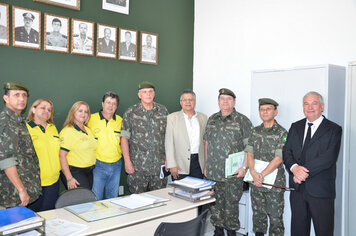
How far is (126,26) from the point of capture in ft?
→ 14.3

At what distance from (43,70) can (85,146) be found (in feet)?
3.72

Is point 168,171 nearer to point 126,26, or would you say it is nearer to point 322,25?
point 126,26

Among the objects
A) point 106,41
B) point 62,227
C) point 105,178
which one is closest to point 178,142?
point 105,178

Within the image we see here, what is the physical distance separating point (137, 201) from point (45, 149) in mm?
1192

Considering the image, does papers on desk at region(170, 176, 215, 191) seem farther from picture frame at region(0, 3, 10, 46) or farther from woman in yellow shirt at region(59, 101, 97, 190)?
picture frame at region(0, 3, 10, 46)

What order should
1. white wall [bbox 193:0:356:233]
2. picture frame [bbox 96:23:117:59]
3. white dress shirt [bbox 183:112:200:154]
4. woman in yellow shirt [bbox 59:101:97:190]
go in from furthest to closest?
picture frame [bbox 96:23:117:59] < white dress shirt [bbox 183:112:200:154] < white wall [bbox 193:0:356:233] < woman in yellow shirt [bbox 59:101:97:190]

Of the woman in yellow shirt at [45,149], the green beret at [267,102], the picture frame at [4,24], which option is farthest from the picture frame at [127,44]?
the green beret at [267,102]

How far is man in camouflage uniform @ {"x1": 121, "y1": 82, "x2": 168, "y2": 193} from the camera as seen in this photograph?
3553 mm

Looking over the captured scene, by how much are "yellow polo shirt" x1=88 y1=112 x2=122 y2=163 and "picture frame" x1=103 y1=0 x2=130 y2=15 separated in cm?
157

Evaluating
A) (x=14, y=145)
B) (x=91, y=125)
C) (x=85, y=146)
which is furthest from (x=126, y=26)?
(x=14, y=145)

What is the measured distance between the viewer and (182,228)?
1.94 meters

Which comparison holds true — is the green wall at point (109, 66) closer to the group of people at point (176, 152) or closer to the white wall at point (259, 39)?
the white wall at point (259, 39)

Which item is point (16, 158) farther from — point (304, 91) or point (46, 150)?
point (304, 91)

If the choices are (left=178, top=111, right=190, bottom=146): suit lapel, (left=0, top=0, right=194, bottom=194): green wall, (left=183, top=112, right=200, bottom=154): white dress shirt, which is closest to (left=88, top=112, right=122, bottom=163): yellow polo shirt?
(left=0, top=0, right=194, bottom=194): green wall
